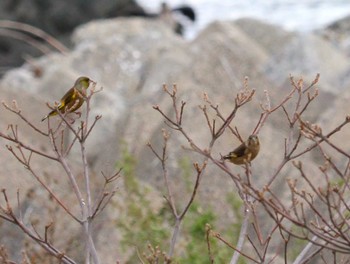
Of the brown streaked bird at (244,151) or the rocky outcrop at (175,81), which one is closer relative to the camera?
the brown streaked bird at (244,151)

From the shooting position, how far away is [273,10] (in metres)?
21.6

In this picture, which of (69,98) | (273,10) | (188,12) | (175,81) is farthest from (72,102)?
(273,10)

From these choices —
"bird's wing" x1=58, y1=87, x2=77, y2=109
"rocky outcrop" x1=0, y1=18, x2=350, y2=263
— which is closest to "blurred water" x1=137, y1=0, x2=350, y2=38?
"rocky outcrop" x1=0, y1=18, x2=350, y2=263

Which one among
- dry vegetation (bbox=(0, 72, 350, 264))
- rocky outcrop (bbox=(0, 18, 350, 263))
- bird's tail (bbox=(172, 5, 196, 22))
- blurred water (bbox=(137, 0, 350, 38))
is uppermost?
blurred water (bbox=(137, 0, 350, 38))

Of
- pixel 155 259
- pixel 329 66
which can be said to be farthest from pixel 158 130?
pixel 155 259

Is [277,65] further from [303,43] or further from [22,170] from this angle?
[22,170]

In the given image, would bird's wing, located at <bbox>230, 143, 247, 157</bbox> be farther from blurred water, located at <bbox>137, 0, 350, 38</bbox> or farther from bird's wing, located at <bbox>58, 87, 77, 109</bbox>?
blurred water, located at <bbox>137, 0, 350, 38</bbox>

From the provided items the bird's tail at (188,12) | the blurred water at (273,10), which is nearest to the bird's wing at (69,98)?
the blurred water at (273,10)

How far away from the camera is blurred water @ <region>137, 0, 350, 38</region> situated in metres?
20.0

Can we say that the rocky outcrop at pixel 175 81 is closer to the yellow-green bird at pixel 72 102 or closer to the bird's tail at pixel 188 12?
the yellow-green bird at pixel 72 102

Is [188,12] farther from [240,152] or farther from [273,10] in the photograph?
[240,152]

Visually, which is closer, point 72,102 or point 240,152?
point 240,152

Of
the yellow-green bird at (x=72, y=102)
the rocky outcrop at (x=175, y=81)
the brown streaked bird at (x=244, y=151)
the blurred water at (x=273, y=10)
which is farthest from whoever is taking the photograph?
the blurred water at (x=273, y=10)

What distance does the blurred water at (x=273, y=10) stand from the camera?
19953 millimetres
